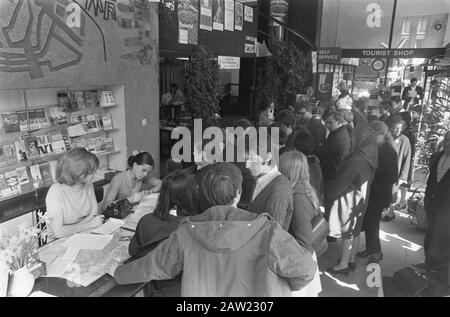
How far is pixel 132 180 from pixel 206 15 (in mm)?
4464

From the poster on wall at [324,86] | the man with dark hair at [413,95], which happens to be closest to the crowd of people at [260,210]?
the man with dark hair at [413,95]

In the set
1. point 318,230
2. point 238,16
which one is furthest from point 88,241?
point 238,16

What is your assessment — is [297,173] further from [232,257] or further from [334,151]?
[334,151]

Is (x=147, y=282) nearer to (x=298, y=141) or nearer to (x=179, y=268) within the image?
(x=179, y=268)

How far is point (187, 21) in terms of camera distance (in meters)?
6.36

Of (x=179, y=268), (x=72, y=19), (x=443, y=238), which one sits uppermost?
(x=72, y=19)

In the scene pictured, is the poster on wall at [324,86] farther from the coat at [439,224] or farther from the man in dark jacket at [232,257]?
the man in dark jacket at [232,257]

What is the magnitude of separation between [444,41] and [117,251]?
10.1m

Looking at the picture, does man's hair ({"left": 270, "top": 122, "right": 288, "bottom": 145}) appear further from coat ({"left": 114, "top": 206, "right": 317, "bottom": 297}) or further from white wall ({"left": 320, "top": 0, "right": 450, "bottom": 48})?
white wall ({"left": 320, "top": 0, "right": 450, "bottom": 48})

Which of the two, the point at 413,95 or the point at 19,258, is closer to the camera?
the point at 19,258

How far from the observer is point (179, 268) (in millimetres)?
1720

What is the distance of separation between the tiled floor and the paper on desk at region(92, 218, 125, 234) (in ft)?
5.63

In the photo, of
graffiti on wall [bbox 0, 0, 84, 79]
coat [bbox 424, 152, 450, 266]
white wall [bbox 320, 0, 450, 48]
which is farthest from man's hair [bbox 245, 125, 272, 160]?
white wall [bbox 320, 0, 450, 48]
